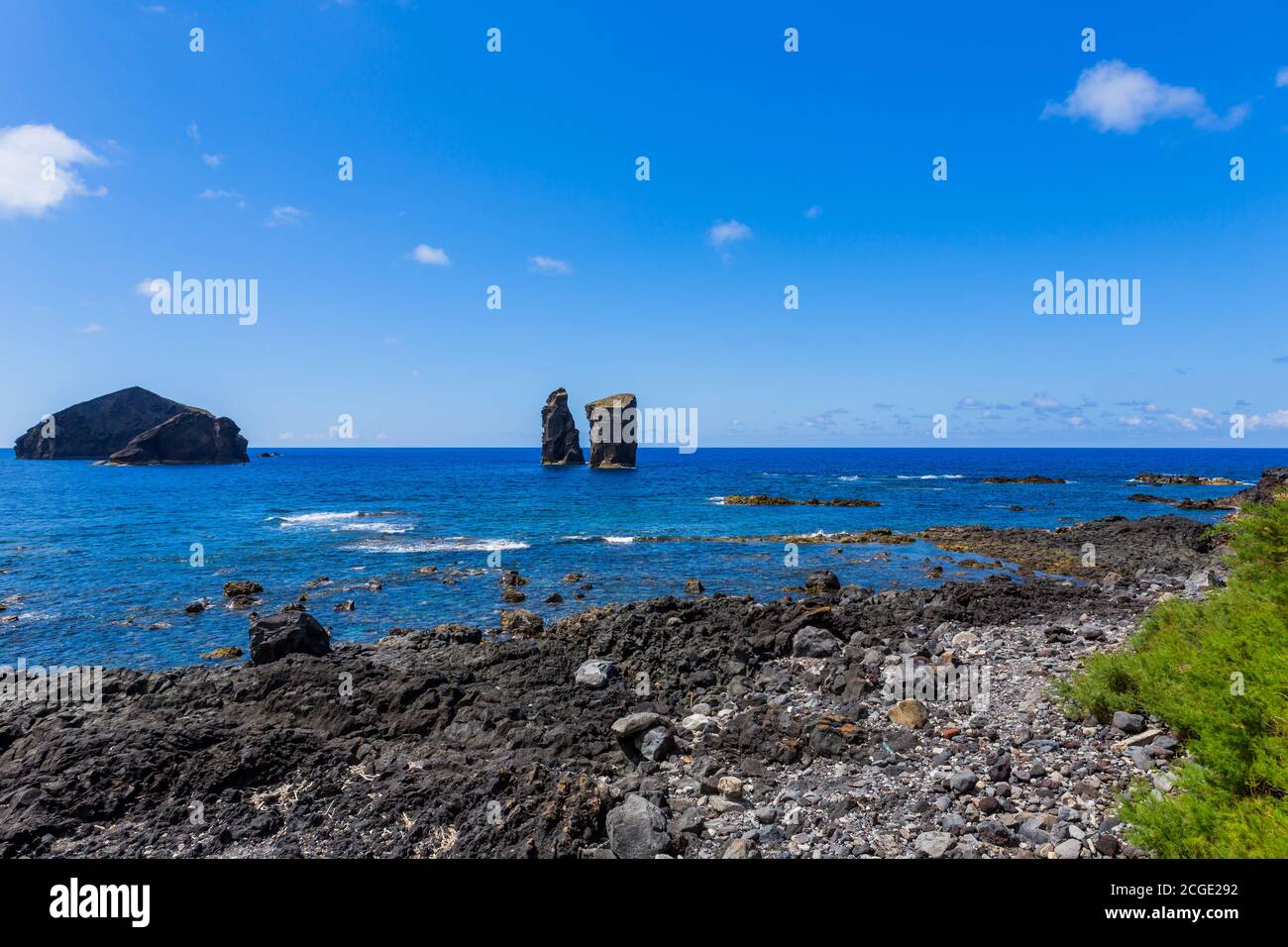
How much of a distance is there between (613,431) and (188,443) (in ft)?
389

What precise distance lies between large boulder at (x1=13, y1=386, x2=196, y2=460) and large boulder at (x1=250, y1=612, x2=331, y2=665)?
212476mm

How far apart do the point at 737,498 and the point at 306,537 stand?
4729 centimetres

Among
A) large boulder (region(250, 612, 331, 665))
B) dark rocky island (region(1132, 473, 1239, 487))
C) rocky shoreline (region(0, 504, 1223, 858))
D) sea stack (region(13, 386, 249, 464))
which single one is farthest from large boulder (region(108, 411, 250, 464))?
dark rocky island (region(1132, 473, 1239, 487))

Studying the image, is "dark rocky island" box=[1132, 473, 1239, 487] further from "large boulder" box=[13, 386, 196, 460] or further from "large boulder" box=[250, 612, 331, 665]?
"large boulder" box=[13, 386, 196, 460]

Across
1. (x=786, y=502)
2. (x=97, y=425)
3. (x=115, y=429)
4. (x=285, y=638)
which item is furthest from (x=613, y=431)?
(x=97, y=425)

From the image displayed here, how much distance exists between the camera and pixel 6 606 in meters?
27.4

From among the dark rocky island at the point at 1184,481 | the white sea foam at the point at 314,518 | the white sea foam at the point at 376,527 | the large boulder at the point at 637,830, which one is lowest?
Result: the white sea foam at the point at 376,527

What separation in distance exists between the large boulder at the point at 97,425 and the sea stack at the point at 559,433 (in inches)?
4681

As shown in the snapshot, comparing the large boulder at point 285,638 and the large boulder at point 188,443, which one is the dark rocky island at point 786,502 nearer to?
the large boulder at point 285,638

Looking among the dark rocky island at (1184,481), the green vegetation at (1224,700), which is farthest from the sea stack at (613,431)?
the green vegetation at (1224,700)

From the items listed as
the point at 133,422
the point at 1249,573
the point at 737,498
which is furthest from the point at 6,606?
the point at 133,422

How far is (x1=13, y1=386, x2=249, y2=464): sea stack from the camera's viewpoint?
173 m

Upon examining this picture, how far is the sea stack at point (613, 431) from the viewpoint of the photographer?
472 feet
